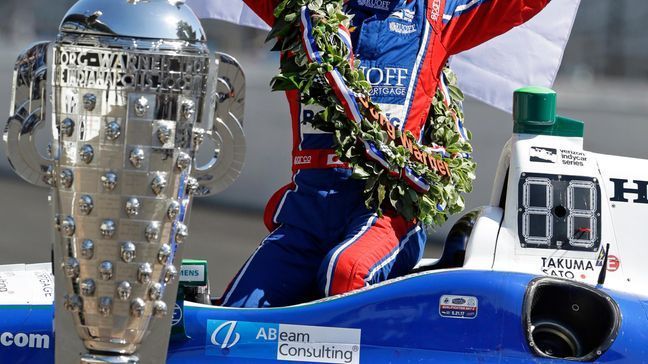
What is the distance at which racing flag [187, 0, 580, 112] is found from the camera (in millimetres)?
5449

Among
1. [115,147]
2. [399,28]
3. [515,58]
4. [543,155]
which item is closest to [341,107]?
[399,28]

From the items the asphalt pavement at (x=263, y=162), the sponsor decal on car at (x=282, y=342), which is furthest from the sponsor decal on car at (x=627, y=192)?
the asphalt pavement at (x=263, y=162)

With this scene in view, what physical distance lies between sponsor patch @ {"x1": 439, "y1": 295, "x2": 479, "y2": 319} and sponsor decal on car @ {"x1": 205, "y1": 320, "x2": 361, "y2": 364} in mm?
265

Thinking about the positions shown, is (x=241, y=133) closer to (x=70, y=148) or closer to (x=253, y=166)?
(x=70, y=148)

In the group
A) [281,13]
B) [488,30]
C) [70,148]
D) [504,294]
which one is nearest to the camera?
[70,148]

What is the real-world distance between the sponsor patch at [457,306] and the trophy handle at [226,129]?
41.9 inches

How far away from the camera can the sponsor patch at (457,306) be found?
363 cm

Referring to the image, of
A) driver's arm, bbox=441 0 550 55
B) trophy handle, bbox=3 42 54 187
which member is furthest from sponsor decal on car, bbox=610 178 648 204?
trophy handle, bbox=3 42 54 187

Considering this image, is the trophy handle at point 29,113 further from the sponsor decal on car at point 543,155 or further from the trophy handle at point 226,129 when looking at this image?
the sponsor decal on car at point 543,155

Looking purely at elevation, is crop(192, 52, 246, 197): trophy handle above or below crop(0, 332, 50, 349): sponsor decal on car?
above

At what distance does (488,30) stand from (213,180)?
1764mm

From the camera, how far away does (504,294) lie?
3.64 meters

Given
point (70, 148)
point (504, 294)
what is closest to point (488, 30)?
point (504, 294)

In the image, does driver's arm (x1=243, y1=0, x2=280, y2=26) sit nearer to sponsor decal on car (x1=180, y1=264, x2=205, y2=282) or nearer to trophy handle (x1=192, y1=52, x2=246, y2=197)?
sponsor decal on car (x1=180, y1=264, x2=205, y2=282)
